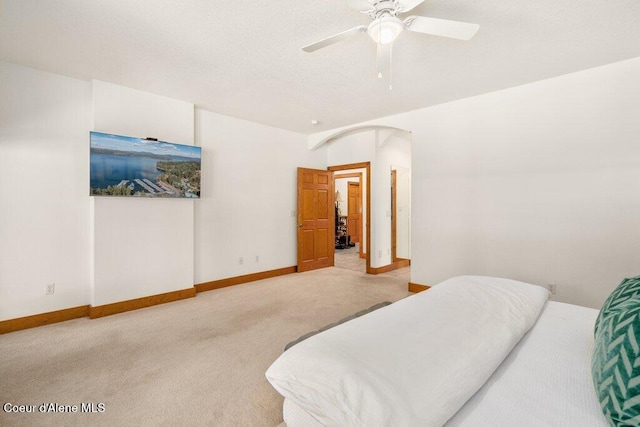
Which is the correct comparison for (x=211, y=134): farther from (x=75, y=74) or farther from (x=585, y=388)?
(x=585, y=388)

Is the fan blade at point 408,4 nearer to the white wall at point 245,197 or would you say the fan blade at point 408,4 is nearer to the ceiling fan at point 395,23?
the ceiling fan at point 395,23

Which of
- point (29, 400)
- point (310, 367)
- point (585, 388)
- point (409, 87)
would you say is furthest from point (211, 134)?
point (585, 388)

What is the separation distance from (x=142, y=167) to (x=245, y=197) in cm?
164

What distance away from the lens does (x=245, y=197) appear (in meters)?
4.84

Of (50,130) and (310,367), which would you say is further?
(50,130)

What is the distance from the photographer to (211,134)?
14.5 ft

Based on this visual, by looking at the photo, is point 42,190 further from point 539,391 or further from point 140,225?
point 539,391

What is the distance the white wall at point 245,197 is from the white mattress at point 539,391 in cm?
370

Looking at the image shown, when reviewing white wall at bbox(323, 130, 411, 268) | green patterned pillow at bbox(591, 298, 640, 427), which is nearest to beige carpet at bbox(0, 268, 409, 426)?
green patterned pillow at bbox(591, 298, 640, 427)

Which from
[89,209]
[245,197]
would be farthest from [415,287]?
[89,209]

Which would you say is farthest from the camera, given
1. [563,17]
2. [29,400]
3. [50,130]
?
[50,130]

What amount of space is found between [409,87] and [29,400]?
14.4 feet

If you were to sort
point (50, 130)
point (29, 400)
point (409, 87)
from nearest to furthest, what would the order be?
point (29, 400)
point (50, 130)
point (409, 87)

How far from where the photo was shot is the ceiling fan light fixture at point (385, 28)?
1.86 meters
